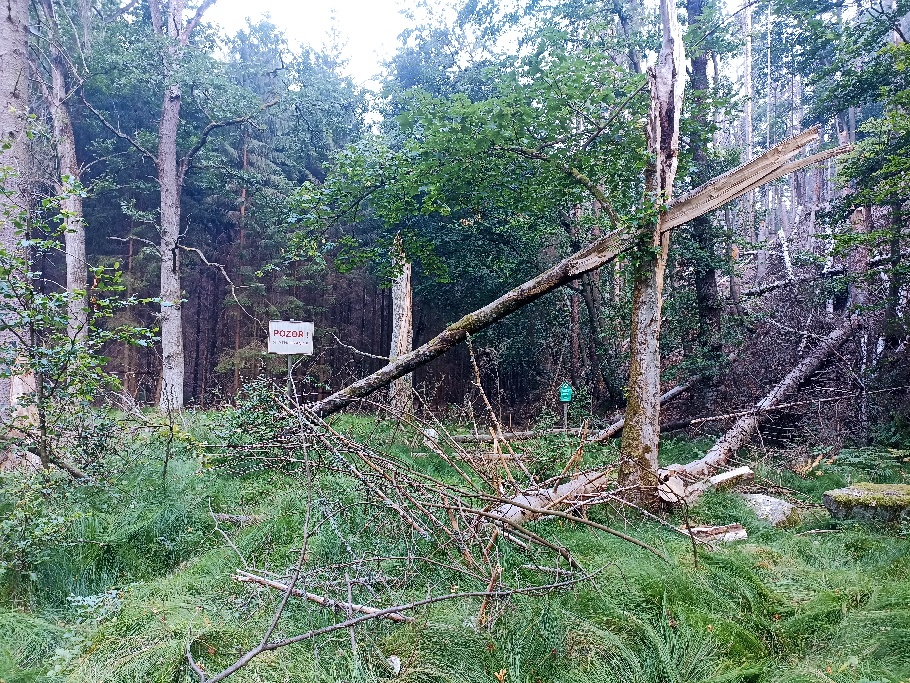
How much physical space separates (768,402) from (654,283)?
3980 millimetres

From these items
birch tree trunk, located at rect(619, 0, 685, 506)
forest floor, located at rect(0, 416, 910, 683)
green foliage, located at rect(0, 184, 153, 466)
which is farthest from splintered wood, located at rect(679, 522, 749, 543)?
green foliage, located at rect(0, 184, 153, 466)

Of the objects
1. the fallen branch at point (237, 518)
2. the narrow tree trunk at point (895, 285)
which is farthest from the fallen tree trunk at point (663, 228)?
the narrow tree trunk at point (895, 285)

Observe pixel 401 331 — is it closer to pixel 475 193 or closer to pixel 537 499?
pixel 475 193

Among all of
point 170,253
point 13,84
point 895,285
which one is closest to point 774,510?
point 895,285

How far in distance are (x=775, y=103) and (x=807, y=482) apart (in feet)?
64.5

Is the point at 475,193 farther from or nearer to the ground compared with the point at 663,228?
farther from the ground

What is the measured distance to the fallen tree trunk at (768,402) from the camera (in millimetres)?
6336

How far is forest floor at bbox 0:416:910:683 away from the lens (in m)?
2.10

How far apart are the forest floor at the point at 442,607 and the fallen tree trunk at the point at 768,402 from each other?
2.20m

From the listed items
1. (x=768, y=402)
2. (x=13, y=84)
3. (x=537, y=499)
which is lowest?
(x=537, y=499)

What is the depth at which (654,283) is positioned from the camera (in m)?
4.42

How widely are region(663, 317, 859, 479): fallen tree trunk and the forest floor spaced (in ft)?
7.20

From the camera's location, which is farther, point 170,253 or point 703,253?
point 170,253

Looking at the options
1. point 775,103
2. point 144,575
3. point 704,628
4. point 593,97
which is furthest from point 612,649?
point 775,103
